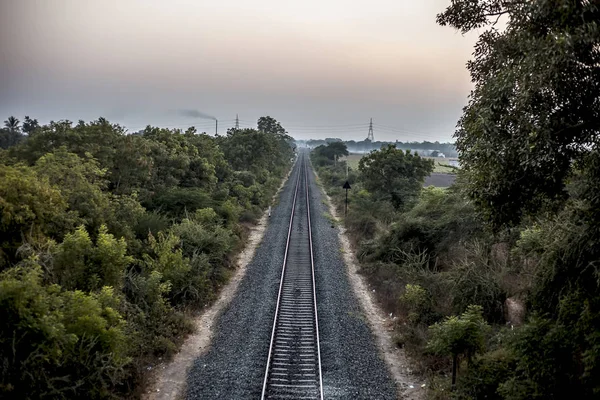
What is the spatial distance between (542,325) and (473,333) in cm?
213

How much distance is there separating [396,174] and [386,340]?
19646mm

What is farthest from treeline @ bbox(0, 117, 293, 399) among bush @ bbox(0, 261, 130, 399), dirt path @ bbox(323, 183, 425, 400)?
dirt path @ bbox(323, 183, 425, 400)

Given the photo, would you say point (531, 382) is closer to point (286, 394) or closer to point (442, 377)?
point (442, 377)

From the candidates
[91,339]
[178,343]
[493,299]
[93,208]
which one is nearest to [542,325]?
[493,299]

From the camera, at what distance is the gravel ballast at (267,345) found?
930 centimetres

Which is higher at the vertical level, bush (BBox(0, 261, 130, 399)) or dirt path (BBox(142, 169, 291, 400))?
bush (BBox(0, 261, 130, 399))

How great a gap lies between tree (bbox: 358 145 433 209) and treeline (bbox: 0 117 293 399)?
39.6 feet

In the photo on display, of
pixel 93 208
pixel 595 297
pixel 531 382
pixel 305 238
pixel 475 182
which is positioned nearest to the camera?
pixel 595 297

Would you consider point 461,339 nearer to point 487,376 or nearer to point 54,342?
point 487,376

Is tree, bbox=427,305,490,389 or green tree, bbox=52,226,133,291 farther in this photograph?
green tree, bbox=52,226,133,291

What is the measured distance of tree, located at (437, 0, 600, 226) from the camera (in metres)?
5.59

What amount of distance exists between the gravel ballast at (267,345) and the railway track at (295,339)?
0.21m

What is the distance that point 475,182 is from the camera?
287 inches

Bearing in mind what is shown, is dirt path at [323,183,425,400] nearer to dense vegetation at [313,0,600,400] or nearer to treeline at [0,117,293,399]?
dense vegetation at [313,0,600,400]
